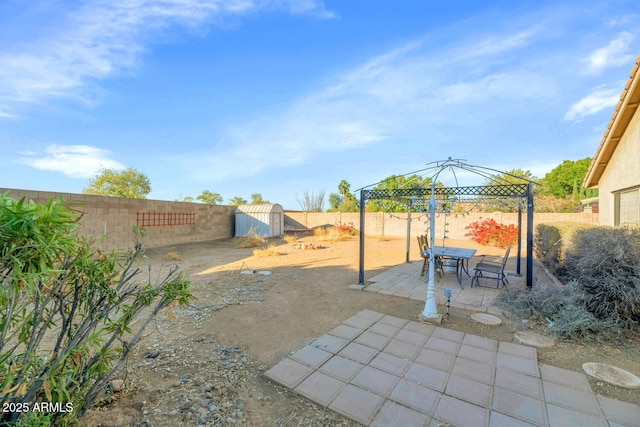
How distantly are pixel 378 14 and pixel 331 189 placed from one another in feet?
75.5

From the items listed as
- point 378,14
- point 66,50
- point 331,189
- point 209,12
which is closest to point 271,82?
point 209,12

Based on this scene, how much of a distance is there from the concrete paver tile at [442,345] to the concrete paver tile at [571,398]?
79 centimetres

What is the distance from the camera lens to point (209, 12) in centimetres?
582

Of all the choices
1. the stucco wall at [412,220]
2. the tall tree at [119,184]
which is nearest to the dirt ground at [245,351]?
the stucco wall at [412,220]

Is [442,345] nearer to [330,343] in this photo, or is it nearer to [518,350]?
[518,350]

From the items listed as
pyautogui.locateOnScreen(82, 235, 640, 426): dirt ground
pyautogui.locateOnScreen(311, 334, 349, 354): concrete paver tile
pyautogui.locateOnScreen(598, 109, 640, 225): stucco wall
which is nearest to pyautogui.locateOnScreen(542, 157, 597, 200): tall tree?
pyautogui.locateOnScreen(598, 109, 640, 225): stucco wall

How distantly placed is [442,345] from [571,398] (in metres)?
1.10

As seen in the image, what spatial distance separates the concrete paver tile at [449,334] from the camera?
3.15 meters

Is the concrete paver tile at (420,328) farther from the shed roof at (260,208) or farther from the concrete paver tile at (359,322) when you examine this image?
the shed roof at (260,208)

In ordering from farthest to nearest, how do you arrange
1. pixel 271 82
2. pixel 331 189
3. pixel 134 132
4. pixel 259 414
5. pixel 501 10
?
1. pixel 331 189
2. pixel 134 132
3. pixel 271 82
4. pixel 501 10
5. pixel 259 414

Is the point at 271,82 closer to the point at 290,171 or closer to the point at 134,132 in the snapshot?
the point at 134,132

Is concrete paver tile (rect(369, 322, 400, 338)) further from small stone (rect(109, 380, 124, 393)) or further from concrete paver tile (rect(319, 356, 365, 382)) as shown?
small stone (rect(109, 380, 124, 393))

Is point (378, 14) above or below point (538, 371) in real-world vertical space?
Result: above

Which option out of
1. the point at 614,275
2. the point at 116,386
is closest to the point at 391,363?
the point at 116,386
